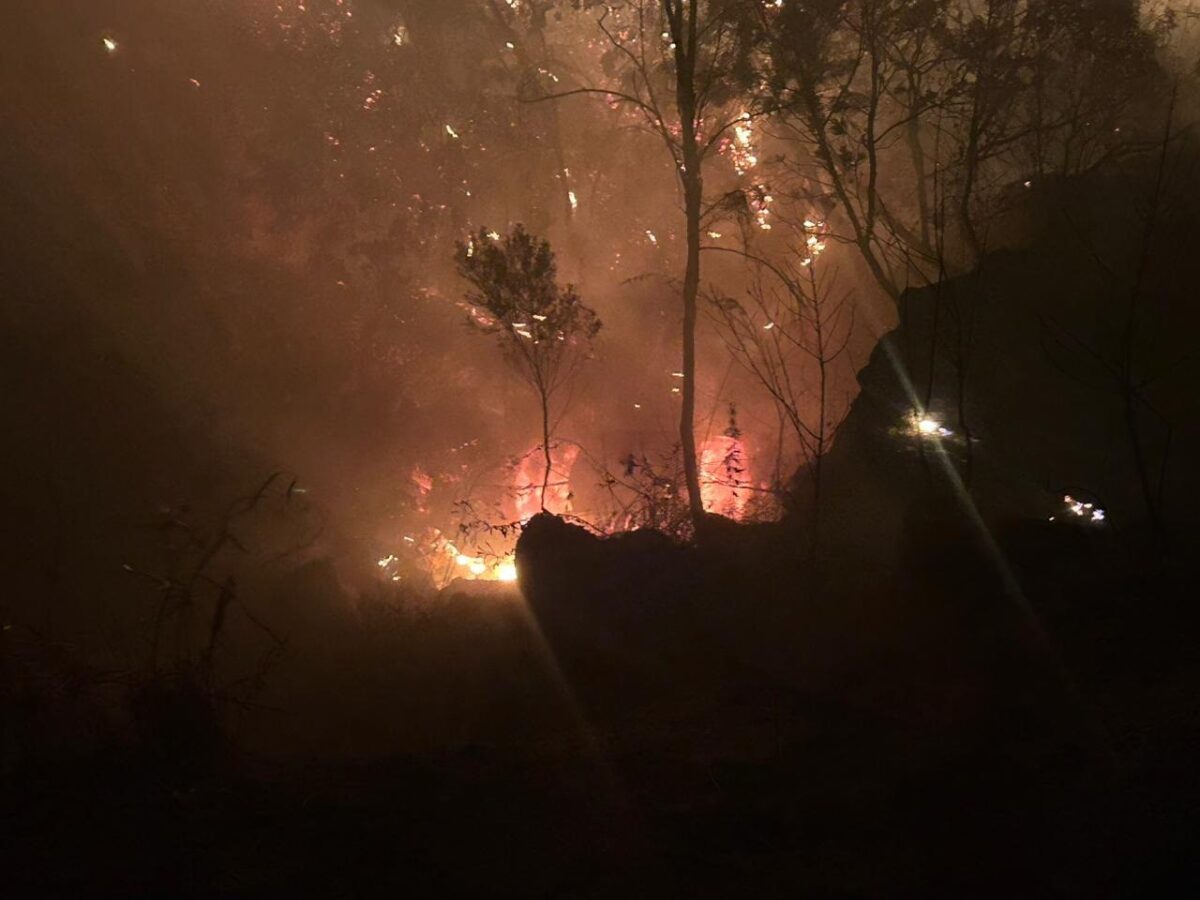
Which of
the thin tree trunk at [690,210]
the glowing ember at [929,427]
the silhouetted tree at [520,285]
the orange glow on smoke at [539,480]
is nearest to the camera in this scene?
the glowing ember at [929,427]

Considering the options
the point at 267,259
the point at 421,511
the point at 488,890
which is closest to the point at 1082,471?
the point at 488,890

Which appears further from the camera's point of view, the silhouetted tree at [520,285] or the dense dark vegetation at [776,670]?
the silhouetted tree at [520,285]

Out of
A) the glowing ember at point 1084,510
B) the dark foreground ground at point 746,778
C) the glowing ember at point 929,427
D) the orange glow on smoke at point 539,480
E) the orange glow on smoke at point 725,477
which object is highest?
the orange glow on smoke at point 539,480

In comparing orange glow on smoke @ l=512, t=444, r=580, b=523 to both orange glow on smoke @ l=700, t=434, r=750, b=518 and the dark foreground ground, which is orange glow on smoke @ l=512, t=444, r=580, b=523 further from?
the dark foreground ground

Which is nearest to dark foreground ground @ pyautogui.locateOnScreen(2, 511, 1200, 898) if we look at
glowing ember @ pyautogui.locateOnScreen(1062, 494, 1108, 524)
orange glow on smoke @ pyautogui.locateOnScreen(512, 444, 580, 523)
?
glowing ember @ pyautogui.locateOnScreen(1062, 494, 1108, 524)

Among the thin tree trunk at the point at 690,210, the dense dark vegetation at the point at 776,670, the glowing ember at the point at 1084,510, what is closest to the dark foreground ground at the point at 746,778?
the dense dark vegetation at the point at 776,670

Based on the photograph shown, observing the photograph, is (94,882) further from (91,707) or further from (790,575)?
(790,575)

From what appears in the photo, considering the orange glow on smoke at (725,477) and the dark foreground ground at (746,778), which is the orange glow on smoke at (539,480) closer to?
the orange glow on smoke at (725,477)

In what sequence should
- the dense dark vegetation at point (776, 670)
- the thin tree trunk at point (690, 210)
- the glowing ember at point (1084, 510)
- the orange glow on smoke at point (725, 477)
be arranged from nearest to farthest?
the dense dark vegetation at point (776, 670) → the glowing ember at point (1084, 510) → the thin tree trunk at point (690, 210) → the orange glow on smoke at point (725, 477)

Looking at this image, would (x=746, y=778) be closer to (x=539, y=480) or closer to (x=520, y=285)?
(x=520, y=285)

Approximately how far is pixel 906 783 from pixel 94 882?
5074mm

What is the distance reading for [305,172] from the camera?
27938 mm

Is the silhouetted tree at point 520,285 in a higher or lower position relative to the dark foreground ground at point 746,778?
higher

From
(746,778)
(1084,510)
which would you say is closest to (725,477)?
(1084,510)
